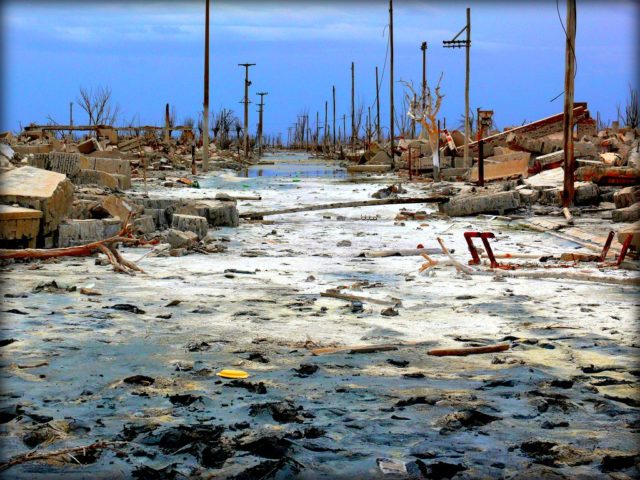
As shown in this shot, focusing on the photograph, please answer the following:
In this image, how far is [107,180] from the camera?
55.1 ft

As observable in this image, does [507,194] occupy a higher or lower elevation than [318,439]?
higher

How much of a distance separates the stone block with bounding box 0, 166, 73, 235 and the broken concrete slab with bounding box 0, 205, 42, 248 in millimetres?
126

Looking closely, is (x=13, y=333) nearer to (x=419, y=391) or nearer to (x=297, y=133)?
(x=419, y=391)

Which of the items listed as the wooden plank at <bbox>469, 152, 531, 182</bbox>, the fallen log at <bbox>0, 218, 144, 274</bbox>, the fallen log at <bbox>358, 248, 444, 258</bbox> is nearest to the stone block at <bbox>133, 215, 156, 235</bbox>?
the fallen log at <bbox>0, 218, 144, 274</bbox>

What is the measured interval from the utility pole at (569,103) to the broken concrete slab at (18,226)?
9367mm

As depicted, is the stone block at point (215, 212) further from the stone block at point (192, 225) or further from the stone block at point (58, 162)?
the stone block at point (58, 162)

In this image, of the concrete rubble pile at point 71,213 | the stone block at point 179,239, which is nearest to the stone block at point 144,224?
the concrete rubble pile at point 71,213

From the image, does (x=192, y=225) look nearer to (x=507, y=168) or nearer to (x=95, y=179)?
(x=95, y=179)

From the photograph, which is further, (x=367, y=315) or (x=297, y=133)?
(x=297, y=133)

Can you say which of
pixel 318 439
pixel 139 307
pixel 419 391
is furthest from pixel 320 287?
pixel 318 439

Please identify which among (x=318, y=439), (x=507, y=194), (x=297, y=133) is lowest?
(x=318, y=439)

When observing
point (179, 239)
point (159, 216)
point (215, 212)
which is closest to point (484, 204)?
point (215, 212)

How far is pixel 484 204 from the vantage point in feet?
44.9

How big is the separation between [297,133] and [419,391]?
8883 cm
